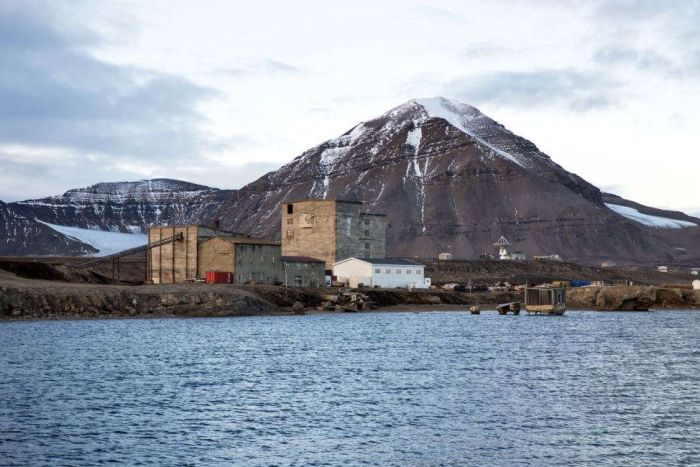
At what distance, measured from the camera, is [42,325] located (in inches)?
3469

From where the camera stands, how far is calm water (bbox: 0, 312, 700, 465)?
109ft

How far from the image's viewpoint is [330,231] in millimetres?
161125

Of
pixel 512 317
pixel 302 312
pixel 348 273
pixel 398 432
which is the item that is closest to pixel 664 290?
pixel 512 317

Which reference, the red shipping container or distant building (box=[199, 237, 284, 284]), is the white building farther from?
the red shipping container

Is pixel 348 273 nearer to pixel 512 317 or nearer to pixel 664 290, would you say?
pixel 512 317

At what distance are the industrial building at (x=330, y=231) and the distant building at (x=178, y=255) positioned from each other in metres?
26.3

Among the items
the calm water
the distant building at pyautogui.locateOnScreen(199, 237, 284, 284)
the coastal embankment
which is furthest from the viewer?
the distant building at pyautogui.locateOnScreen(199, 237, 284, 284)

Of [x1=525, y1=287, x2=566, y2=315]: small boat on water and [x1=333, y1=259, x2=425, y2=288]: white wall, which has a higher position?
[x1=333, y1=259, x2=425, y2=288]: white wall

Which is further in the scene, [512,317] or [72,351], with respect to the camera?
[512,317]

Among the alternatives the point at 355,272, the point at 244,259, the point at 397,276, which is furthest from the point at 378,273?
the point at 244,259

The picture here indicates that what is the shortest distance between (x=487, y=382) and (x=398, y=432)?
50.6 feet

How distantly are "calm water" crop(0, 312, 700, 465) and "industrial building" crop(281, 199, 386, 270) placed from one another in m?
78.6

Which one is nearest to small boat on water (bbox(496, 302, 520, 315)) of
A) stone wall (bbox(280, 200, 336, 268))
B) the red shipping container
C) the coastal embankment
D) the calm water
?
the coastal embankment

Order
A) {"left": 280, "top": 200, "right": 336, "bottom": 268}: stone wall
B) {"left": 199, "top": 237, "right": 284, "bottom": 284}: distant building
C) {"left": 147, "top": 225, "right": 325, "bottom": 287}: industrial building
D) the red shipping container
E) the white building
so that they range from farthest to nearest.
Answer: {"left": 280, "top": 200, "right": 336, "bottom": 268}: stone wall < the white building < {"left": 147, "top": 225, "right": 325, "bottom": 287}: industrial building < {"left": 199, "top": 237, "right": 284, "bottom": 284}: distant building < the red shipping container
